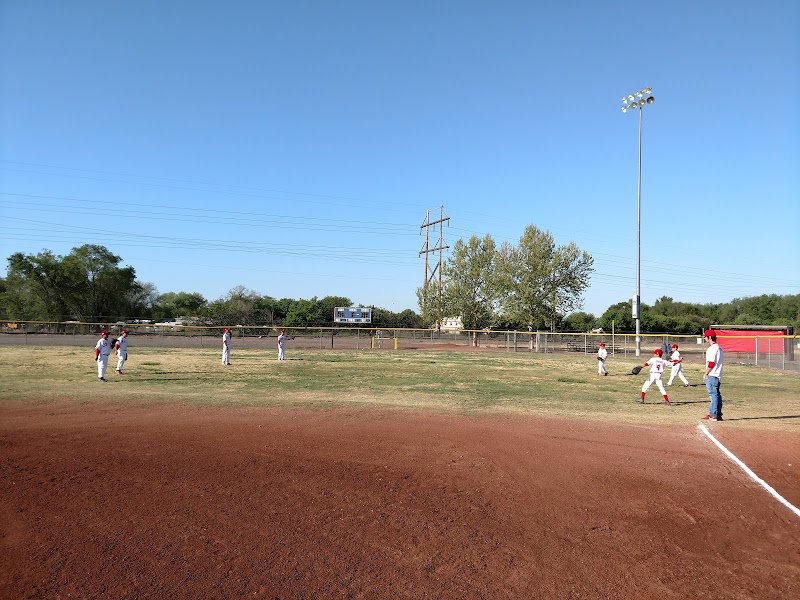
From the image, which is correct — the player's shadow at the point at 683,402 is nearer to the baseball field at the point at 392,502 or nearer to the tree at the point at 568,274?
the baseball field at the point at 392,502

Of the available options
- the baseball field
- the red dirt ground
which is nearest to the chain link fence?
the baseball field

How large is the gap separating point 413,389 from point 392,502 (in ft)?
37.6

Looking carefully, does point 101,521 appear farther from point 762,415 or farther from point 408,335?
point 408,335

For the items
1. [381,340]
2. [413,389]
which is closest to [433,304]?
[381,340]

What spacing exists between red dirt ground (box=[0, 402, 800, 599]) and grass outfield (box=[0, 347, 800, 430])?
12.1ft

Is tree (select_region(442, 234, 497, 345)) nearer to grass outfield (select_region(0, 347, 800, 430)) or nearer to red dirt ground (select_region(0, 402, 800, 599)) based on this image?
grass outfield (select_region(0, 347, 800, 430))

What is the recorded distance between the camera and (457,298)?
64.2 metres

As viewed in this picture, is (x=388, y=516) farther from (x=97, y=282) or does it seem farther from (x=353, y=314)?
(x=97, y=282)

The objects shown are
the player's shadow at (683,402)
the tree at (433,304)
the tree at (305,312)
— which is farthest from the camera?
the tree at (305,312)

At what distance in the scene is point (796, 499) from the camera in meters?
6.85

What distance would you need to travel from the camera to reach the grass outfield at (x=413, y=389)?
14.0 meters

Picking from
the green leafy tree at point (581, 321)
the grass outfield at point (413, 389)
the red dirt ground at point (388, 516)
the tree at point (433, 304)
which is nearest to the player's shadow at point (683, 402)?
the grass outfield at point (413, 389)

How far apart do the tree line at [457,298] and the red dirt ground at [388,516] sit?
48.9 metres

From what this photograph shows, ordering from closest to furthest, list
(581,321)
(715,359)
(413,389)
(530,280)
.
A: (715,359) → (413,389) → (530,280) → (581,321)
